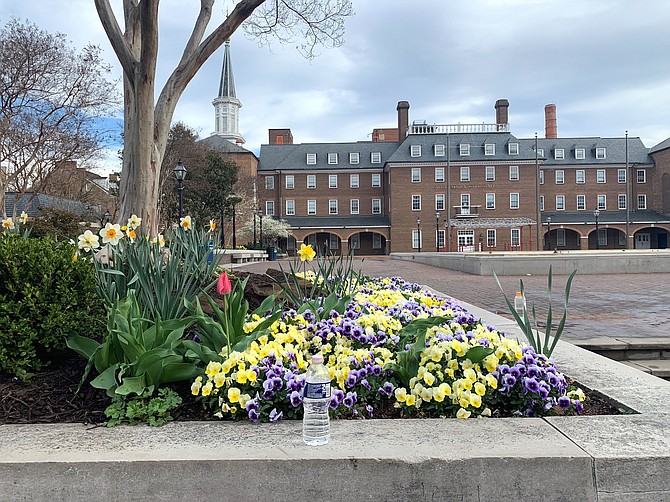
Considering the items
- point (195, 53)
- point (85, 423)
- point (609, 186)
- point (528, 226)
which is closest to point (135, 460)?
point (85, 423)

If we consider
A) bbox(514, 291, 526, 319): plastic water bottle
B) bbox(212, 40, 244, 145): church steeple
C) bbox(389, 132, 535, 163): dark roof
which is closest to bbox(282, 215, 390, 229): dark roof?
bbox(389, 132, 535, 163): dark roof

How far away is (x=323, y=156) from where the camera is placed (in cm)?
6550

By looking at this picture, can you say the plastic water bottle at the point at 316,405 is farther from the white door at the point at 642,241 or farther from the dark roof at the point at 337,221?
the white door at the point at 642,241

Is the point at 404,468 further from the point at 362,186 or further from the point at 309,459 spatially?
the point at 362,186

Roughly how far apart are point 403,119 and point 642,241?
29019 mm

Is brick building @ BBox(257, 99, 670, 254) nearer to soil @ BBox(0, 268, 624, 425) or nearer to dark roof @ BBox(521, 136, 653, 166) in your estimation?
dark roof @ BBox(521, 136, 653, 166)

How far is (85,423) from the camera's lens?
285cm

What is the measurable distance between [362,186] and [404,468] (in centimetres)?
6302

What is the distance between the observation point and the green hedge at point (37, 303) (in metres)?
3.28

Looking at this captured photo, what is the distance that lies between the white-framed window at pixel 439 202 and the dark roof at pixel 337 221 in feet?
17.8

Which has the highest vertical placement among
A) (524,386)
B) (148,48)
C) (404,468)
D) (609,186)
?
(609,186)

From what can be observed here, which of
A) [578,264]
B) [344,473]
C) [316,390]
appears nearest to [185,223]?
[316,390]

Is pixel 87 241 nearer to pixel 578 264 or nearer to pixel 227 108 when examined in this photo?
pixel 578 264

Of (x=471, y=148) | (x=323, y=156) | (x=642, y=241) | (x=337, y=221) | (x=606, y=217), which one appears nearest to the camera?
(x=606, y=217)
